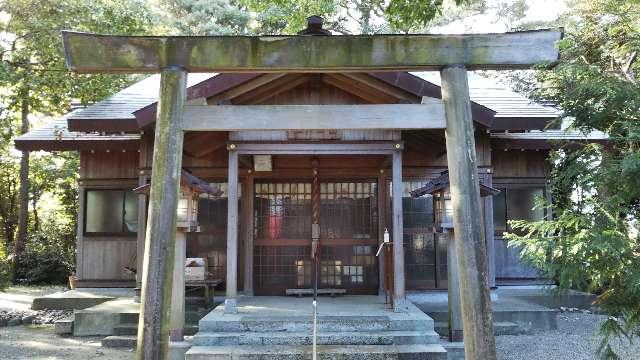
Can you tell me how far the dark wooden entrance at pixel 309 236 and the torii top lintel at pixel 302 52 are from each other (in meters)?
5.02

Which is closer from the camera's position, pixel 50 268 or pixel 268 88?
pixel 268 88

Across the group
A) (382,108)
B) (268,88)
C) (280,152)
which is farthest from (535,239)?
(268,88)

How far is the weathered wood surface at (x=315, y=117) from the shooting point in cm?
505

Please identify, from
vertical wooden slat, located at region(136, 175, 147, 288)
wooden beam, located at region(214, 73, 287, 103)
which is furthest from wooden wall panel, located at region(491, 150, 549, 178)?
vertical wooden slat, located at region(136, 175, 147, 288)

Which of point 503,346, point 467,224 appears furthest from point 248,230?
point 467,224

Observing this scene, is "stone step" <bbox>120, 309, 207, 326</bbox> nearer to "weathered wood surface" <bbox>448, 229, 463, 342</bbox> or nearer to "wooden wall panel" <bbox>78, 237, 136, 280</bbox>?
"wooden wall panel" <bbox>78, 237, 136, 280</bbox>

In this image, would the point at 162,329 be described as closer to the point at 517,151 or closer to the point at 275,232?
the point at 275,232

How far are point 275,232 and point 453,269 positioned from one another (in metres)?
3.84

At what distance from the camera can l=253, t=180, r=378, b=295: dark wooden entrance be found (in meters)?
9.79

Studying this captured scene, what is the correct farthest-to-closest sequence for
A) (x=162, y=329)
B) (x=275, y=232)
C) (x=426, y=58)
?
1. (x=275, y=232)
2. (x=426, y=58)
3. (x=162, y=329)

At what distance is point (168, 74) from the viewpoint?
4.95m

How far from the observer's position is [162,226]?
4738mm

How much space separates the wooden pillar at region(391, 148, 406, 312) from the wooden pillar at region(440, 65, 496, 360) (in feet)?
9.42

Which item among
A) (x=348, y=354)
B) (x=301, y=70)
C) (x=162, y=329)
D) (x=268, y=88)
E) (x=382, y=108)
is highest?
(x=268, y=88)
